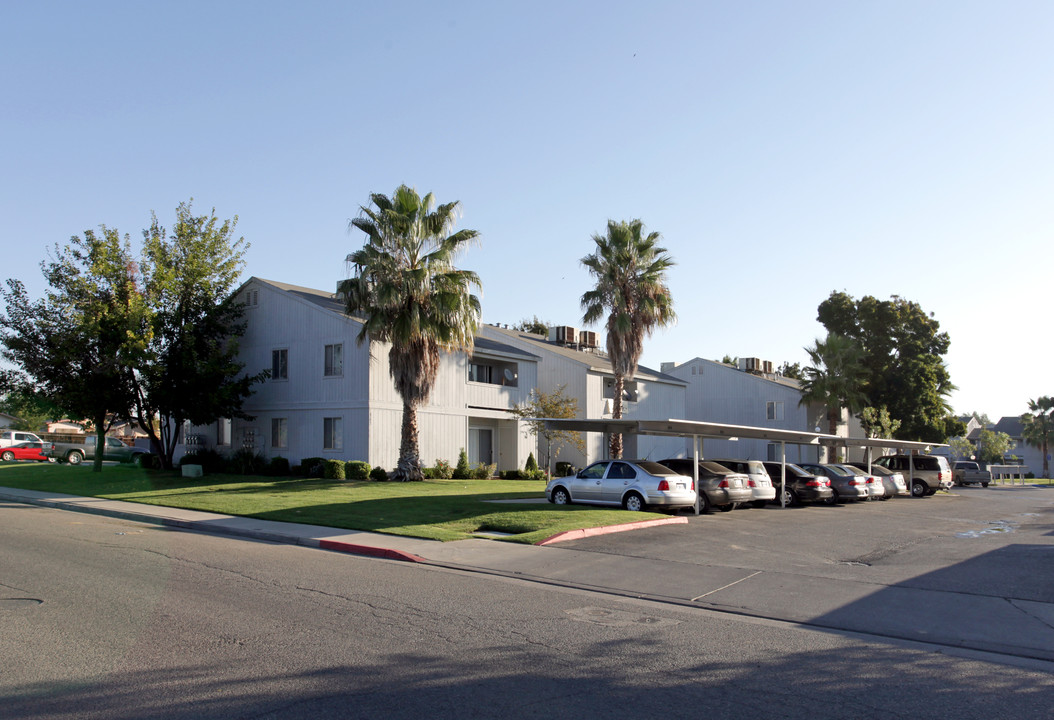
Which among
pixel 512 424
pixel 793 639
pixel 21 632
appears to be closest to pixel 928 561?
pixel 793 639

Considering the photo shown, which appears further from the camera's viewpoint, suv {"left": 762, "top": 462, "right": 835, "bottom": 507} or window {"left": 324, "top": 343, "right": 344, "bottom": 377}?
window {"left": 324, "top": 343, "right": 344, "bottom": 377}

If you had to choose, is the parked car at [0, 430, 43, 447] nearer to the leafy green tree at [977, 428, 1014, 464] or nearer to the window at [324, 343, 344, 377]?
the window at [324, 343, 344, 377]

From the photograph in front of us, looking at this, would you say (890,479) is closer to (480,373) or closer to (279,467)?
(480,373)

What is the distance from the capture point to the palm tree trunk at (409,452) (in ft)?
92.5

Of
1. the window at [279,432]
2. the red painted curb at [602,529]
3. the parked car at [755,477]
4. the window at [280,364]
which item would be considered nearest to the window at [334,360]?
the window at [280,364]

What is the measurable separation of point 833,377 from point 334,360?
31.0m

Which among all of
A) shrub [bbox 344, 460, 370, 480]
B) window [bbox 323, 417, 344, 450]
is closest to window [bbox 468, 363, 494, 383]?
window [bbox 323, 417, 344, 450]

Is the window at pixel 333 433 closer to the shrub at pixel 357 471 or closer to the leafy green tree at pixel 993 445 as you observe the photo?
the shrub at pixel 357 471

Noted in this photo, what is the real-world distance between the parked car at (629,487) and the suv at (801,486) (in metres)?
7.19

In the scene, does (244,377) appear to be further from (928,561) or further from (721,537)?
(928,561)

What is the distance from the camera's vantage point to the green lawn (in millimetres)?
16453

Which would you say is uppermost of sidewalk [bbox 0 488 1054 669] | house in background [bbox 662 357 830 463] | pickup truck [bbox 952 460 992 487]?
house in background [bbox 662 357 830 463]

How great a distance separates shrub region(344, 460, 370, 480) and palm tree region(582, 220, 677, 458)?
11.4m

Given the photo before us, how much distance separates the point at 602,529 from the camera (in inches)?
633
